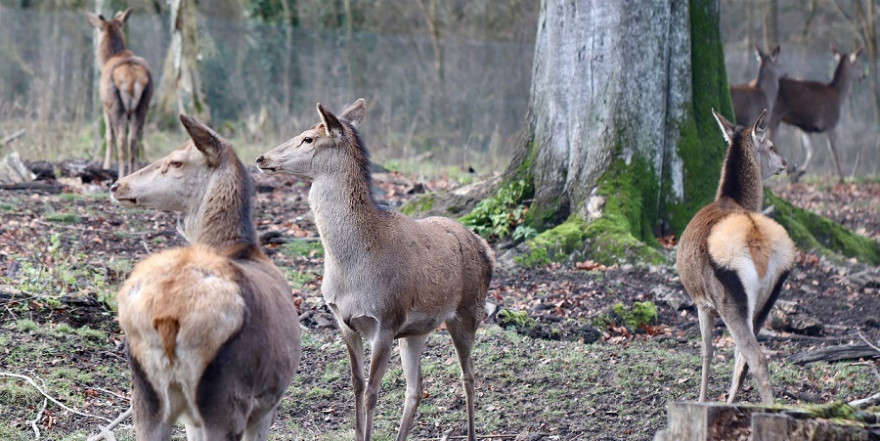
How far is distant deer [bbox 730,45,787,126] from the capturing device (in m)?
18.3

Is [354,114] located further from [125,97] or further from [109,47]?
[109,47]

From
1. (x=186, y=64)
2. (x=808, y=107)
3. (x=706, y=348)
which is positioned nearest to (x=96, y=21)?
(x=186, y=64)

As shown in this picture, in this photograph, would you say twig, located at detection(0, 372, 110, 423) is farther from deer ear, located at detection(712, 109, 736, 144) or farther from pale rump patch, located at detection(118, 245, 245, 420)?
deer ear, located at detection(712, 109, 736, 144)

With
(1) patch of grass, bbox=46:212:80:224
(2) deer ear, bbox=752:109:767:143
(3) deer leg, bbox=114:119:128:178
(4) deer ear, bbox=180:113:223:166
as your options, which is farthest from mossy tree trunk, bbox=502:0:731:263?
(3) deer leg, bbox=114:119:128:178

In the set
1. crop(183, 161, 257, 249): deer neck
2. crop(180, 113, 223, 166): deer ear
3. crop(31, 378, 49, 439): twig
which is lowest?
crop(31, 378, 49, 439): twig

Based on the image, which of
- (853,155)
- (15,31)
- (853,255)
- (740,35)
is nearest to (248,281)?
(853,255)

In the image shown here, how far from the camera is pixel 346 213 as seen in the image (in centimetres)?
631

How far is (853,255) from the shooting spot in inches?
459

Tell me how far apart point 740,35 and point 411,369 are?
28306 millimetres

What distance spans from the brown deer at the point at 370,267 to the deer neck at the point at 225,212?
2.85ft

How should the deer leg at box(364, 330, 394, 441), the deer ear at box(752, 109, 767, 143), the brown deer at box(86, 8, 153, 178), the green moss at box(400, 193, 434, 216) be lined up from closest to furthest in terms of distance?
the deer leg at box(364, 330, 394, 441)
the deer ear at box(752, 109, 767, 143)
the green moss at box(400, 193, 434, 216)
the brown deer at box(86, 8, 153, 178)

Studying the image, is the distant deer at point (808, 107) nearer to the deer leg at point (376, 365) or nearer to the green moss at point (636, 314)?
the green moss at point (636, 314)

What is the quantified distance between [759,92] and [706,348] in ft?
40.8

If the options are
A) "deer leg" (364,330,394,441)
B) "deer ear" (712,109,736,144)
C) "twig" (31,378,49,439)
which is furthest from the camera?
"deer ear" (712,109,736,144)
